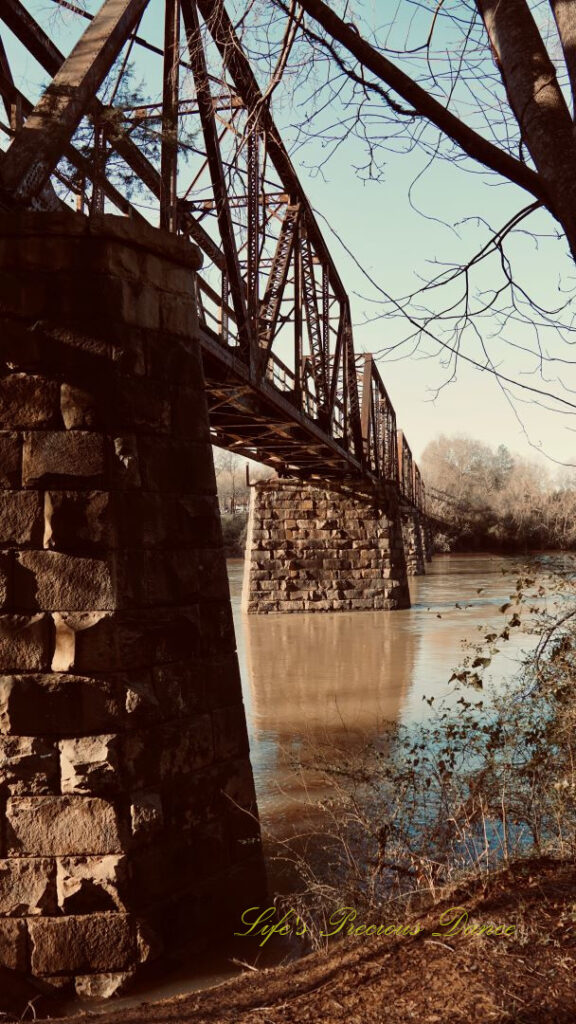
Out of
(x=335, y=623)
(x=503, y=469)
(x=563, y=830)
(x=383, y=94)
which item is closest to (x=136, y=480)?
(x=383, y=94)

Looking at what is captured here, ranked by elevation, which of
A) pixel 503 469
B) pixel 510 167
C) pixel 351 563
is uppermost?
pixel 503 469

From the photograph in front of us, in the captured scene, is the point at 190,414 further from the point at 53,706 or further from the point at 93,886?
the point at 93,886

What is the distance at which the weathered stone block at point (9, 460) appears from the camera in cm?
463

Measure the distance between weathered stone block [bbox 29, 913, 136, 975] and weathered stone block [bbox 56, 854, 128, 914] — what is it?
0.18ft

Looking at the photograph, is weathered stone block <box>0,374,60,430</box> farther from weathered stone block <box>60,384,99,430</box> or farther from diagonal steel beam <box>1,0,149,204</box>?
diagonal steel beam <box>1,0,149,204</box>

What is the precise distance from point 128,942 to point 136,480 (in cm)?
256

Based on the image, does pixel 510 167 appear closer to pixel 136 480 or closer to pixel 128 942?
pixel 136 480

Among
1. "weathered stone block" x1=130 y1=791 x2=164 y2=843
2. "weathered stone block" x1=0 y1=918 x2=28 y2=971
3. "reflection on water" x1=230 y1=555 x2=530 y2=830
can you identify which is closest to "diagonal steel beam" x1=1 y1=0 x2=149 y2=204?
"weathered stone block" x1=130 y1=791 x2=164 y2=843

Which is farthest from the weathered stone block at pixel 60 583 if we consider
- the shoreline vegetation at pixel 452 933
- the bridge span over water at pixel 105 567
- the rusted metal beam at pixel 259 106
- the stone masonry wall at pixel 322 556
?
the stone masonry wall at pixel 322 556

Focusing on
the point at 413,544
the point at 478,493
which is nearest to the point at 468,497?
the point at 478,493

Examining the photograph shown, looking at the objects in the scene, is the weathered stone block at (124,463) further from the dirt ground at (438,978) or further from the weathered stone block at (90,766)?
the dirt ground at (438,978)

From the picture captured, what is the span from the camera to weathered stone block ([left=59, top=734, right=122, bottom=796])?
4465 mm

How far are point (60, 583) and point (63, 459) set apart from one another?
0.71 meters

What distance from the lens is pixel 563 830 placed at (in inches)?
206
